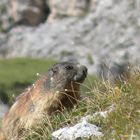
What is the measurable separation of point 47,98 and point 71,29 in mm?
136001

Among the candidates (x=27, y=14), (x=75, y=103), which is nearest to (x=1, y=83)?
(x=27, y=14)

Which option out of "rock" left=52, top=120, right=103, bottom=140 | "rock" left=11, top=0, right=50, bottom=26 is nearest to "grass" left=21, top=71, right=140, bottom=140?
"rock" left=52, top=120, right=103, bottom=140

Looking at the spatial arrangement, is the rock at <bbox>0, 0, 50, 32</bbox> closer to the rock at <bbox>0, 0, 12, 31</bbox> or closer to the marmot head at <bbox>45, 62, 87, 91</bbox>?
the rock at <bbox>0, 0, 12, 31</bbox>

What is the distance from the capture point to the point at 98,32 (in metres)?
144

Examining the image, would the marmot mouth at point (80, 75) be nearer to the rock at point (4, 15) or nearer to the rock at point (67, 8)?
the rock at point (67, 8)

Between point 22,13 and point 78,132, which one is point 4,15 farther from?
point 78,132

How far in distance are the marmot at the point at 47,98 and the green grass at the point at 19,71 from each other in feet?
234

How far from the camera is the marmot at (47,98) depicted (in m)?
13.9

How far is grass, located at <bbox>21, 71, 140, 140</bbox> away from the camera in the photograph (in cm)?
1145

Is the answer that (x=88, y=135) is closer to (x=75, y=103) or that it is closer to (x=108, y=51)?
(x=75, y=103)

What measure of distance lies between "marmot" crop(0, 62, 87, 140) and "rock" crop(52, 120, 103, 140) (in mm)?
1539

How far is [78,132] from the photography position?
11844 mm

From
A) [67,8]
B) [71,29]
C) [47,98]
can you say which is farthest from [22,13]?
[47,98]

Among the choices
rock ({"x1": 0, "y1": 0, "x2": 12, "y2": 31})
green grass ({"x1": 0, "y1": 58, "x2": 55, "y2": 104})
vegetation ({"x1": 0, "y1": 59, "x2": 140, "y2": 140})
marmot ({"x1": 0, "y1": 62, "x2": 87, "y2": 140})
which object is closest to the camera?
vegetation ({"x1": 0, "y1": 59, "x2": 140, "y2": 140})
